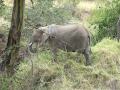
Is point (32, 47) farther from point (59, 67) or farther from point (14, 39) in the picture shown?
point (14, 39)

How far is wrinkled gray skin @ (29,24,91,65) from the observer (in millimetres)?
7090

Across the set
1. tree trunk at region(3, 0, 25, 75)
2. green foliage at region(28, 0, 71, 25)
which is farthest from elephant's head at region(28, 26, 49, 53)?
tree trunk at region(3, 0, 25, 75)

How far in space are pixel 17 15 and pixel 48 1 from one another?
10.8 feet

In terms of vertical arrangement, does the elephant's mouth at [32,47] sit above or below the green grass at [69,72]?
above

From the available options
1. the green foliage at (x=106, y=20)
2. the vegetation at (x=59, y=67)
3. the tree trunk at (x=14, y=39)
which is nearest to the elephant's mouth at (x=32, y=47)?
the vegetation at (x=59, y=67)

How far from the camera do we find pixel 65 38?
7121 mm

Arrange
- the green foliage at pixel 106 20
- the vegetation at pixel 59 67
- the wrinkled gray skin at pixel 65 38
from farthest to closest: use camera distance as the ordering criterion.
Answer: the green foliage at pixel 106 20 < the wrinkled gray skin at pixel 65 38 < the vegetation at pixel 59 67

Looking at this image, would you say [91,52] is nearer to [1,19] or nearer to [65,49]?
[65,49]

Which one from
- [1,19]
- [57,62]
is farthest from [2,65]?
[1,19]

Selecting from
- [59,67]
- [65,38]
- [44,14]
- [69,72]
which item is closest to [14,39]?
[59,67]

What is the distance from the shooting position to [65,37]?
7.12 meters

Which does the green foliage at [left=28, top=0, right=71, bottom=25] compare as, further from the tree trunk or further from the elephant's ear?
the tree trunk

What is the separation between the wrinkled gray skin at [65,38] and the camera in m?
7.09

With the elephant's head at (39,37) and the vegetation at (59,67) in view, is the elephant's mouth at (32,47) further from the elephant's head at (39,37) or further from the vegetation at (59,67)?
the vegetation at (59,67)
